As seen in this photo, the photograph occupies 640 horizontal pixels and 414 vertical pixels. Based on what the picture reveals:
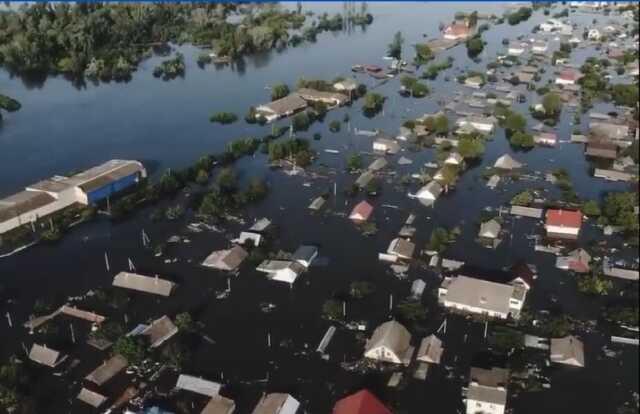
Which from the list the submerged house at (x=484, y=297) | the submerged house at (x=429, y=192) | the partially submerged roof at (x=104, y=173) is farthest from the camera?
the submerged house at (x=429, y=192)

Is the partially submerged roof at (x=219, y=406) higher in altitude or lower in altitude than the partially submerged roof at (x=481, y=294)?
lower

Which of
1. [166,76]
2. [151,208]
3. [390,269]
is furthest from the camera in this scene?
[166,76]

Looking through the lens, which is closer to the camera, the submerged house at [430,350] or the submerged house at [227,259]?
the submerged house at [430,350]

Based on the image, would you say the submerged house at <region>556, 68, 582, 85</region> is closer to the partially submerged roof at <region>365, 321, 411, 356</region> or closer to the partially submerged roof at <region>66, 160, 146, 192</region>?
the partially submerged roof at <region>66, 160, 146, 192</region>

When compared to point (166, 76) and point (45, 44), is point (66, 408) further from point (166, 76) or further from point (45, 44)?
point (45, 44)

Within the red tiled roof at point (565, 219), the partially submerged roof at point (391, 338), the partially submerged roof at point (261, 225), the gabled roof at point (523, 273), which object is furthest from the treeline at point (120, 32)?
the partially submerged roof at point (391, 338)

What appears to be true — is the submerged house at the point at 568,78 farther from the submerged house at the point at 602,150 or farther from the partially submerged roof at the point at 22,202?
the partially submerged roof at the point at 22,202

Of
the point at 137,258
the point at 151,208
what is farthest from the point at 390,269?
the point at 151,208

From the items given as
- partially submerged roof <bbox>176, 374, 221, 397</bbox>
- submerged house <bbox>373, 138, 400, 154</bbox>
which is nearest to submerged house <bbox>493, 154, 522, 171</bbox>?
submerged house <bbox>373, 138, 400, 154</bbox>
